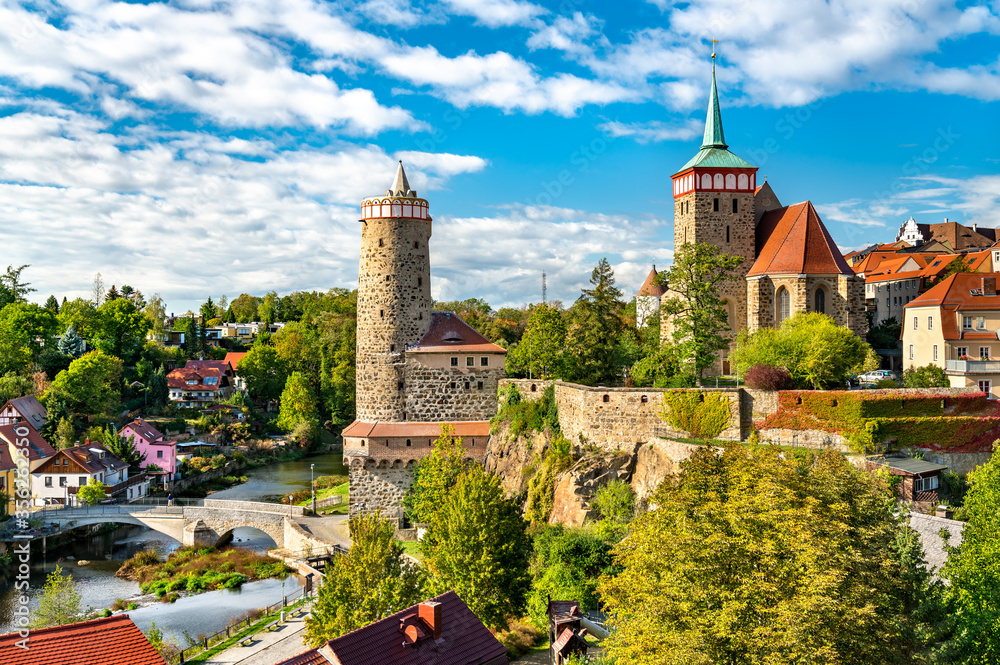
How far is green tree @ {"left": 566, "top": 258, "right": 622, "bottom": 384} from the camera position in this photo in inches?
1399

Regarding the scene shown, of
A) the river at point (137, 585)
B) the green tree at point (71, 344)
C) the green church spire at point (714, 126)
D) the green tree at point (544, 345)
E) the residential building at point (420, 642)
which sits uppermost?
the green church spire at point (714, 126)

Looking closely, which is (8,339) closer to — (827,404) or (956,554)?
(827,404)

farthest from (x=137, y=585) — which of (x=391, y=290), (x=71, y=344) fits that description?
(x=71, y=344)

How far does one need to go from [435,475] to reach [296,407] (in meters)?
43.1

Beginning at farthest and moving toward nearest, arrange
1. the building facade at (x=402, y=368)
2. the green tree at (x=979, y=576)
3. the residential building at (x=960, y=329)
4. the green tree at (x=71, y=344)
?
the green tree at (x=71, y=344)
the building facade at (x=402, y=368)
the residential building at (x=960, y=329)
the green tree at (x=979, y=576)

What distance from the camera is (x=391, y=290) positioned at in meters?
37.5

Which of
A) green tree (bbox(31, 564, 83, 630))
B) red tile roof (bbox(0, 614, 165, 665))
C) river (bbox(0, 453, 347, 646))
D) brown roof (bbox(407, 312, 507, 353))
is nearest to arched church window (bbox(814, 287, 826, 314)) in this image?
brown roof (bbox(407, 312, 507, 353))

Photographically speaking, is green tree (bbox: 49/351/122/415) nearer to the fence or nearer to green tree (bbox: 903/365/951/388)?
the fence

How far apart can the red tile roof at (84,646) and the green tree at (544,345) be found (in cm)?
2278

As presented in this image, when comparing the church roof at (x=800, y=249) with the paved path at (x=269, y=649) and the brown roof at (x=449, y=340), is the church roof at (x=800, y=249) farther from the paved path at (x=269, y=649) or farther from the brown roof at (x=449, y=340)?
the paved path at (x=269, y=649)

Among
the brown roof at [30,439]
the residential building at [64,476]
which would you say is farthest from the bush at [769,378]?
the brown roof at [30,439]

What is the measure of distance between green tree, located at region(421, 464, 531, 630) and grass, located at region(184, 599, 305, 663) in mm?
9194

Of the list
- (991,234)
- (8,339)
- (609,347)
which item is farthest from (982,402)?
(8,339)

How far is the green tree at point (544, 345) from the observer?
3784 cm
